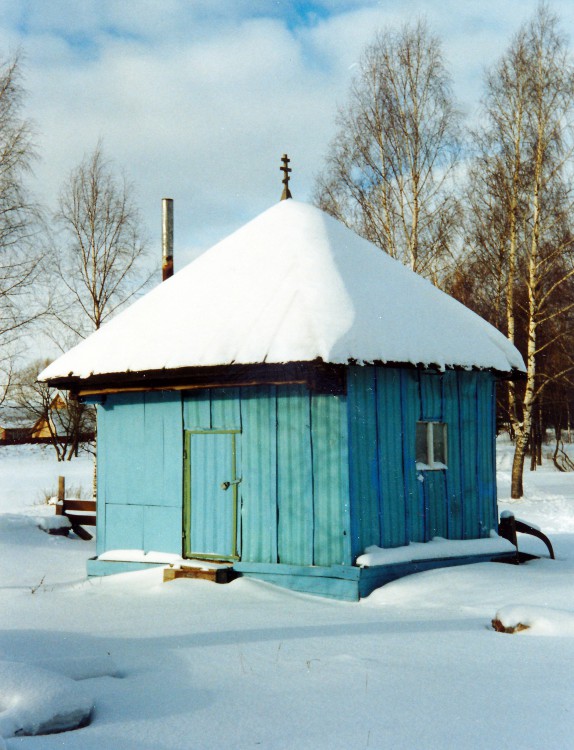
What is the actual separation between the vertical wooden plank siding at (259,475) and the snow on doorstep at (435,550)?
3.75ft

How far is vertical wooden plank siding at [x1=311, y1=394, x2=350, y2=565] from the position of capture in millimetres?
8227

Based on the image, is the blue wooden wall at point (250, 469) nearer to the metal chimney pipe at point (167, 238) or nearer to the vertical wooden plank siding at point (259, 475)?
the vertical wooden plank siding at point (259, 475)

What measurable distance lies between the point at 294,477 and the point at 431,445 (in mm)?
1976

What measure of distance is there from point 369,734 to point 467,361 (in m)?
5.79

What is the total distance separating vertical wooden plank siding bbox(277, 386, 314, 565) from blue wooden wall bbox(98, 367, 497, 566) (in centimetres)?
1

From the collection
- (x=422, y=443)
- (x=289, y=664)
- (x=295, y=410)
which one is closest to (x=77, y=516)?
(x=295, y=410)

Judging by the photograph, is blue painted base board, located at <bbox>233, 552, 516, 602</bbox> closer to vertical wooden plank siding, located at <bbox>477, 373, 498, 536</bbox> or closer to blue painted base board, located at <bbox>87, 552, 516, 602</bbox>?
blue painted base board, located at <bbox>87, 552, 516, 602</bbox>

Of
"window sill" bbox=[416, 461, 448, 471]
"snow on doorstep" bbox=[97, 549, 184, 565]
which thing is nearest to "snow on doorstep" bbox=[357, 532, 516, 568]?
"window sill" bbox=[416, 461, 448, 471]

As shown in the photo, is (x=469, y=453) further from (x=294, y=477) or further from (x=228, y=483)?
(x=228, y=483)

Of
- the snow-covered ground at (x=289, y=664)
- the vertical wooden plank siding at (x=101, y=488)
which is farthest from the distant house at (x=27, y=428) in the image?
the snow-covered ground at (x=289, y=664)

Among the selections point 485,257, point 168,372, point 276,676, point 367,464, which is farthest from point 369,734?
point 485,257

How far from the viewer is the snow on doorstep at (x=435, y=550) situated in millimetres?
8211

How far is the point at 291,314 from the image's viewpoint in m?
8.35

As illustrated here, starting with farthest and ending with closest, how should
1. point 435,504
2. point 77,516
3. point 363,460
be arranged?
1. point 77,516
2. point 435,504
3. point 363,460
